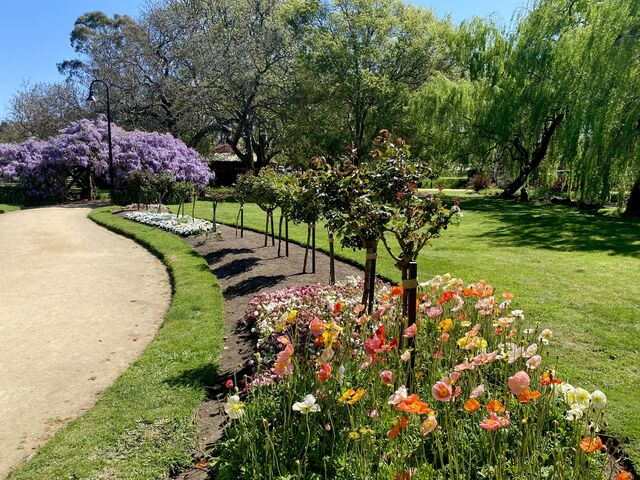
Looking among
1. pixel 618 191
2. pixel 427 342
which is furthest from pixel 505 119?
pixel 427 342

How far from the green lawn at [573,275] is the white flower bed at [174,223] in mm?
1581

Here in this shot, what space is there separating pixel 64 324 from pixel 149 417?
3.22 meters

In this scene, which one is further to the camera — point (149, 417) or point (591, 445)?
point (149, 417)

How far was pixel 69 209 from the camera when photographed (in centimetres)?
2133

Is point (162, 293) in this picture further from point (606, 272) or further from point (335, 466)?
point (606, 272)

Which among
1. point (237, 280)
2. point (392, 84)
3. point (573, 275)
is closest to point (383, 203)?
point (237, 280)

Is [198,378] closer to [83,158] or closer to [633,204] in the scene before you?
[633,204]

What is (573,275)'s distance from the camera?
8.66 metres

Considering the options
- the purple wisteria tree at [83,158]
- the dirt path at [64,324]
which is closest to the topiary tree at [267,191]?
the dirt path at [64,324]

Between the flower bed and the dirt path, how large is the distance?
1858mm

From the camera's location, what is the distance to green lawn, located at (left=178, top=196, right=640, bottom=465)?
15.0 feet

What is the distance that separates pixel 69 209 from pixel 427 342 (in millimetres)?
21138

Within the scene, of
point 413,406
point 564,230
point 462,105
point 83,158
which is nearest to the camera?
point 413,406

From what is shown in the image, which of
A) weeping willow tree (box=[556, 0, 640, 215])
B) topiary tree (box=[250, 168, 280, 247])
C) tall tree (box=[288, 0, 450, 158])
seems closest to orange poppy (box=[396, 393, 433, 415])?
topiary tree (box=[250, 168, 280, 247])
